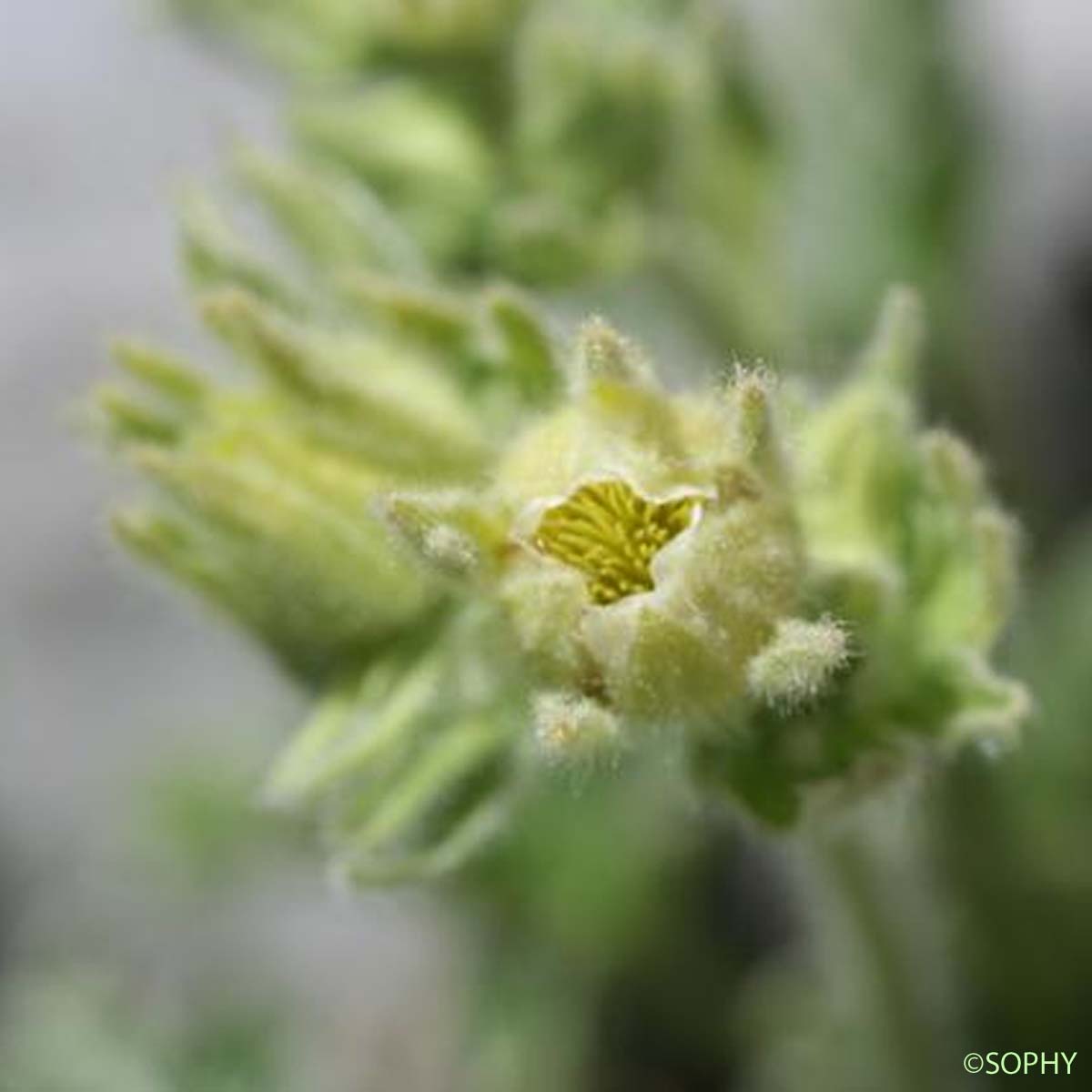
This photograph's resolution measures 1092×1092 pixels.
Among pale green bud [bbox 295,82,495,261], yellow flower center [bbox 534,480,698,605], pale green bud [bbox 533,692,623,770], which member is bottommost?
pale green bud [bbox 533,692,623,770]

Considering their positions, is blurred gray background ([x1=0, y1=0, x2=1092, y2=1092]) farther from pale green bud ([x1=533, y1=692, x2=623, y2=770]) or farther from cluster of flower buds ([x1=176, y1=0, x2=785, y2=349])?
pale green bud ([x1=533, y1=692, x2=623, y2=770])

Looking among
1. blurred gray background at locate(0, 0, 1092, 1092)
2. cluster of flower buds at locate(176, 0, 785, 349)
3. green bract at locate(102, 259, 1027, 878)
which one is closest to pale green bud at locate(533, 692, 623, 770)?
green bract at locate(102, 259, 1027, 878)

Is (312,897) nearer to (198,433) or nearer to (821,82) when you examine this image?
(821,82)

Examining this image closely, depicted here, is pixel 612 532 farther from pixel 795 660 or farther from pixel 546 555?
pixel 795 660

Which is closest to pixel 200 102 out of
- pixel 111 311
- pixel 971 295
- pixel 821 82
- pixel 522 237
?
pixel 111 311

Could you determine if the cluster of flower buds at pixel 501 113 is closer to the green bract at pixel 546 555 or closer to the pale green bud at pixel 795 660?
the green bract at pixel 546 555

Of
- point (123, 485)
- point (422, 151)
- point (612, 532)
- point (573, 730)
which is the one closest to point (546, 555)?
point (612, 532)
